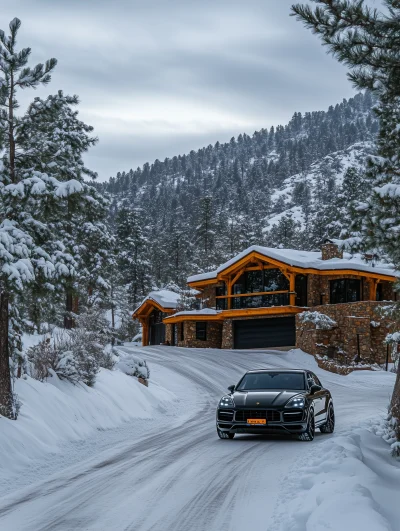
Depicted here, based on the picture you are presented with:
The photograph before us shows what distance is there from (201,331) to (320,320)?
1161 centimetres

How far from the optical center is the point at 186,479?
364 inches

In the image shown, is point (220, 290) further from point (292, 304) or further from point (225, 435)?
point (225, 435)

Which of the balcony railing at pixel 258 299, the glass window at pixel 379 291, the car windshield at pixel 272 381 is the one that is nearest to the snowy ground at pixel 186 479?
the car windshield at pixel 272 381

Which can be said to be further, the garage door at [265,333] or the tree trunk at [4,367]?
the garage door at [265,333]

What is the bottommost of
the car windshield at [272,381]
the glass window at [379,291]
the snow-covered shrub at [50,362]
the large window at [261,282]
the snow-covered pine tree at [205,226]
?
the car windshield at [272,381]

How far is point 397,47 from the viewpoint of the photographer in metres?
11.6

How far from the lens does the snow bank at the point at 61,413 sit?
10.7 meters

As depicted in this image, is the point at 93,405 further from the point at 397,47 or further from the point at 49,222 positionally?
the point at 397,47

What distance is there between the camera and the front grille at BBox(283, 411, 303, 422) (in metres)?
13.0

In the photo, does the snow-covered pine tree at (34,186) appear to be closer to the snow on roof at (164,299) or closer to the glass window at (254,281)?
the glass window at (254,281)

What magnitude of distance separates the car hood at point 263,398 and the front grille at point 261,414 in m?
0.10

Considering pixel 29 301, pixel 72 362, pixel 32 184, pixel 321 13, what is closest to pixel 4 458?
pixel 29 301

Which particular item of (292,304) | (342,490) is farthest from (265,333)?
(342,490)

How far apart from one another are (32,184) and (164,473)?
5471mm
